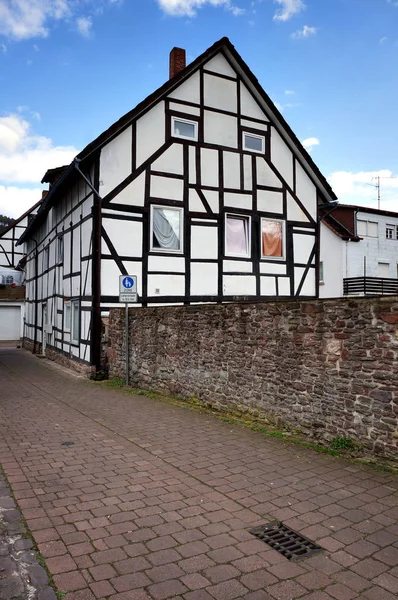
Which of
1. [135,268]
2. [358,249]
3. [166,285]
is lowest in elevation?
[166,285]

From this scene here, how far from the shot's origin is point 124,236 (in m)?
14.3

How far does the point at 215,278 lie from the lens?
51.6 feet

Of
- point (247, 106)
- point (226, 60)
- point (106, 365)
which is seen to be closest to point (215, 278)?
point (106, 365)

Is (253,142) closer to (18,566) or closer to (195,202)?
(195,202)

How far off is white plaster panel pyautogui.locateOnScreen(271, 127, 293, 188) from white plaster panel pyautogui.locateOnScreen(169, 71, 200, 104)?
3185 mm

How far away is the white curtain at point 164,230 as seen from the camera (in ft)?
48.7

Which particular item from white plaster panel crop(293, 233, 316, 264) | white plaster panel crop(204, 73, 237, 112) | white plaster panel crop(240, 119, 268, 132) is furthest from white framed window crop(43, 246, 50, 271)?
white plaster panel crop(293, 233, 316, 264)

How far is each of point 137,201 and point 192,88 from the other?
14.0 ft

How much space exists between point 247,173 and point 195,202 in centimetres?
234

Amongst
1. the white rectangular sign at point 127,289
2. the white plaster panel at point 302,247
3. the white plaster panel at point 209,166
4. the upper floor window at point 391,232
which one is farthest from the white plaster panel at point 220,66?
the upper floor window at point 391,232

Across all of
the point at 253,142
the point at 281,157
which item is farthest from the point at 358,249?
the point at 253,142

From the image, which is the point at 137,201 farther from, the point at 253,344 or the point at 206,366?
the point at 253,344

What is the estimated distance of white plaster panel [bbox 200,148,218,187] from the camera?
1562 cm

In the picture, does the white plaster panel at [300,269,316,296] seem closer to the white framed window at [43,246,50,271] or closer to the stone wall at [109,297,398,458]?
the stone wall at [109,297,398,458]
